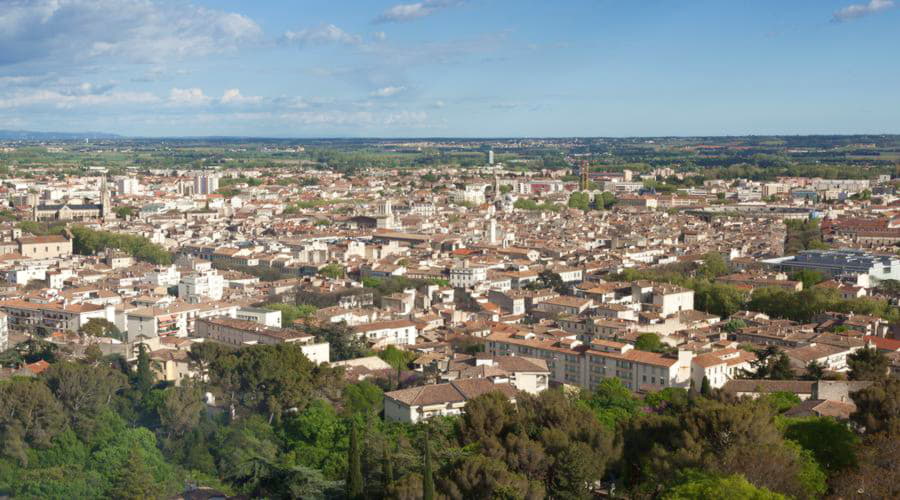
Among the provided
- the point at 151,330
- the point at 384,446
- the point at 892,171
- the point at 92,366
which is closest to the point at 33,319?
the point at 151,330

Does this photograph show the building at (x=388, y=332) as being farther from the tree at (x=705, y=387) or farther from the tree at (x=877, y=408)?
the tree at (x=877, y=408)

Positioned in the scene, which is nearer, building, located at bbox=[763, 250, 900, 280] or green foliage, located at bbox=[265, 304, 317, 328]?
green foliage, located at bbox=[265, 304, 317, 328]

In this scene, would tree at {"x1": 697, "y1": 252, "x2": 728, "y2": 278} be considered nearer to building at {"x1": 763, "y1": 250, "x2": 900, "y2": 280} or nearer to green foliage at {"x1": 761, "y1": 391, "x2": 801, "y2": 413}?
building at {"x1": 763, "y1": 250, "x2": 900, "y2": 280}

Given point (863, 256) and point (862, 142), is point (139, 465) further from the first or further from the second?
point (862, 142)

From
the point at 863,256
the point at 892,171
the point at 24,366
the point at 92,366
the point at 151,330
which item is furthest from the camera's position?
the point at 892,171

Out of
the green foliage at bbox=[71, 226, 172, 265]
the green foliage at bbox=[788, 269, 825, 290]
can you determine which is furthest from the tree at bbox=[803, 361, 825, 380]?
the green foliage at bbox=[71, 226, 172, 265]

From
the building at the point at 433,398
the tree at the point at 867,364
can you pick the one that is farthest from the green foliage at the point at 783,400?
the building at the point at 433,398
